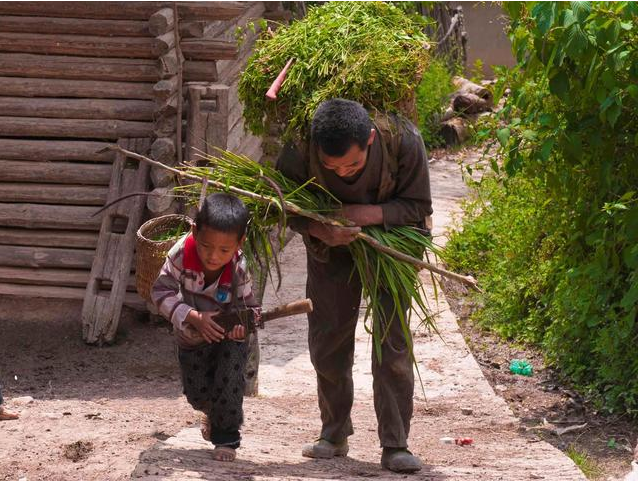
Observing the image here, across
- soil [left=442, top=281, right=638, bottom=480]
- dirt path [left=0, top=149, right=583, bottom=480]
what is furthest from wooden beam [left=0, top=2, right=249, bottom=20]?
soil [left=442, top=281, right=638, bottom=480]

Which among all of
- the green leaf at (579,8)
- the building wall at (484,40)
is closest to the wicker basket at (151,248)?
the green leaf at (579,8)

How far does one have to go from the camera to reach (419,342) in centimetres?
787

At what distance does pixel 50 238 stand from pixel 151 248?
193 centimetres

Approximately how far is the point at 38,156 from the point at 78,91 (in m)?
0.59

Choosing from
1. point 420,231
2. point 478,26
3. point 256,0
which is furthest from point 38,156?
point 478,26

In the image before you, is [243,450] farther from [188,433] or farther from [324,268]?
[324,268]

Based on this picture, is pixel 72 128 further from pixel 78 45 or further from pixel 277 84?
pixel 277 84

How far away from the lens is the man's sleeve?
4.63 metres

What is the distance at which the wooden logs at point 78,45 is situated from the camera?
7789 millimetres

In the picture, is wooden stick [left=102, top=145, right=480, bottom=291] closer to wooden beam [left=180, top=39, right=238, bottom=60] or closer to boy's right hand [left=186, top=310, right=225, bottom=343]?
boy's right hand [left=186, top=310, right=225, bottom=343]

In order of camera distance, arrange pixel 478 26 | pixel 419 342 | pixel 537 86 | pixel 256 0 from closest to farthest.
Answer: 1. pixel 537 86
2. pixel 419 342
3. pixel 256 0
4. pixel 478 26

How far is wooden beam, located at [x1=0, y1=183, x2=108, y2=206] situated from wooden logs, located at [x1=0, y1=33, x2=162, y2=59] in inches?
39.5

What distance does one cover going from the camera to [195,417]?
19.8 feet

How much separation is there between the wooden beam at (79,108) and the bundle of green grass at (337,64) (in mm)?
2816
